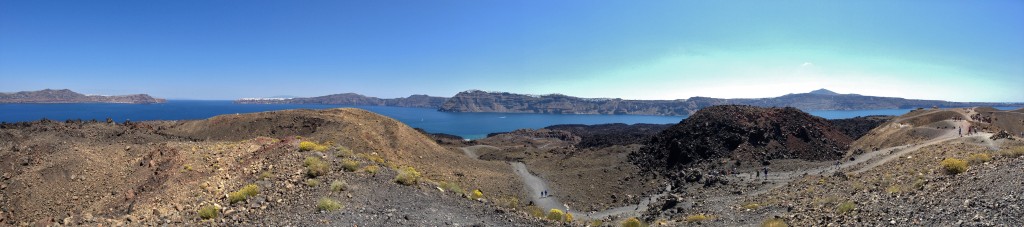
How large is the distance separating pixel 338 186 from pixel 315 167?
7.29 ft

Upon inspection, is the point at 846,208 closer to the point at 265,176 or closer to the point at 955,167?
the point at 955,167

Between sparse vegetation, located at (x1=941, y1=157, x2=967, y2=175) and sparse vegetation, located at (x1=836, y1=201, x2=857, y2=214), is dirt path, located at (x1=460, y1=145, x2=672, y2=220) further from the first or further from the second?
sparse vegetation, located at (x1=836, y1=201, x2=857, y2=214)

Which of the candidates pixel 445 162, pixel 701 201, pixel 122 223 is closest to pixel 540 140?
pixel 445 162

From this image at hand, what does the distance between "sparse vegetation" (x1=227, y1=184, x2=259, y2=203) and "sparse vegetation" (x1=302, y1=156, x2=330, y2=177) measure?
214cm

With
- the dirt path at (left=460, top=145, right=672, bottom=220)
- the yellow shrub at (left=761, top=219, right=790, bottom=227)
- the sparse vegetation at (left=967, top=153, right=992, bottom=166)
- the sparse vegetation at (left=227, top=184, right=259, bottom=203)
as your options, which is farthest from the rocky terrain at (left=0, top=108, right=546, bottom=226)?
the sparse vegetation at (left=967, top=153, right=992, bottom=166)

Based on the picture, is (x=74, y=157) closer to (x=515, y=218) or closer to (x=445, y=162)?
(x=515, y=218)

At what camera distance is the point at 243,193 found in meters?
12.6

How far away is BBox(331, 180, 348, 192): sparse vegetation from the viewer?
14.0m

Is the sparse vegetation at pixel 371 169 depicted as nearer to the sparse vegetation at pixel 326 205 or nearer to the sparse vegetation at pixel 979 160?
the sparse vegetation at pixel 326 205

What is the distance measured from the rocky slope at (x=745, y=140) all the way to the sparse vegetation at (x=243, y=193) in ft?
108

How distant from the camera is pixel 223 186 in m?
13.8

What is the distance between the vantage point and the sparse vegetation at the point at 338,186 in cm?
1397

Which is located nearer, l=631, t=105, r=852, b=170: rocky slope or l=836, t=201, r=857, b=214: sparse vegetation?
l=836, t=201, r=857, b=214: sparse vegetation

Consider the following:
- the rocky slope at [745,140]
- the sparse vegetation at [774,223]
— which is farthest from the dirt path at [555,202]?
the sparse vegetation at [774,223]
